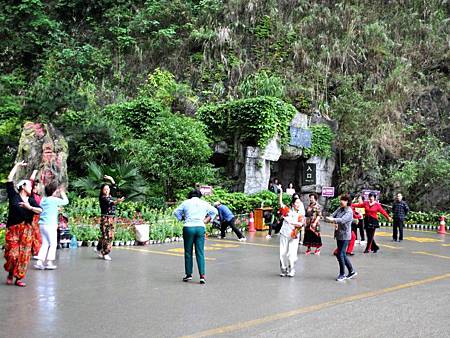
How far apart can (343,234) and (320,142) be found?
680 inches

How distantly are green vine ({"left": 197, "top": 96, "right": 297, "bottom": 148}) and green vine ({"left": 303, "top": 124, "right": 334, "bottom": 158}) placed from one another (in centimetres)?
206

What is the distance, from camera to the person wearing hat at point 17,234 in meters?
8.24

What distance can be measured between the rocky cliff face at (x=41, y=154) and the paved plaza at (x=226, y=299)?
662cm

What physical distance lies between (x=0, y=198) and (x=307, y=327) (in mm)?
16394

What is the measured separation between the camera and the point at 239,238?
16.5 m

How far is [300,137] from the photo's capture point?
25422 millimetres

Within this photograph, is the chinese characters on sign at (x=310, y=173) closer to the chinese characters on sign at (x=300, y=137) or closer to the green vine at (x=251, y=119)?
the chinese characters on sign at (x=300, y=137)

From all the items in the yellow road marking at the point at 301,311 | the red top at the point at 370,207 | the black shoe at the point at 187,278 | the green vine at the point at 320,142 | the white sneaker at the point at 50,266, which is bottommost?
the yellow road marking at the point at 301,311

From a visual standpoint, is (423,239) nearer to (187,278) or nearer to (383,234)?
(383,234)

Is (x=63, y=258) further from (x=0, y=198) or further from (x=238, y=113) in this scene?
(x=238, y=113)

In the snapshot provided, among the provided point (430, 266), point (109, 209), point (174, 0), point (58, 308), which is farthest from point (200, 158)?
point (174, 0)

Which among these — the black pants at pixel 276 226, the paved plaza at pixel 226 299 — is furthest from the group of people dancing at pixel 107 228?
the black pants at pixel 276 226

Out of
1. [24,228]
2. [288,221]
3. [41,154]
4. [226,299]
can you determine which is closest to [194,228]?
[226,299]

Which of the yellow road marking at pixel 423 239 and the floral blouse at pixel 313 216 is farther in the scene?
the yellow road marking at pixel 423 239
